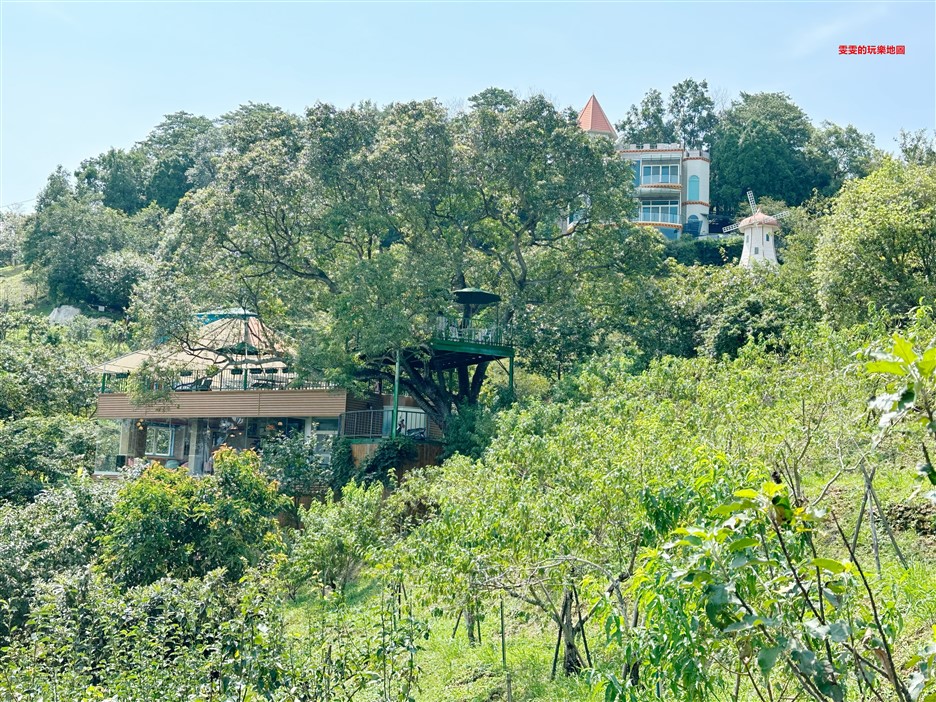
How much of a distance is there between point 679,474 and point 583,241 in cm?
2017

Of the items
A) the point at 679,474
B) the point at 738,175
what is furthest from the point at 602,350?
the point at 738,175

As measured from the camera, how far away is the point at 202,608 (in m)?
10.2

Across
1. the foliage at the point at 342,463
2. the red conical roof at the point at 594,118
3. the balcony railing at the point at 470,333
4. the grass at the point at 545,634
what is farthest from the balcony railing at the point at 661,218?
the grass at the point at 545,634

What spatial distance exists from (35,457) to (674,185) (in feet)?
128

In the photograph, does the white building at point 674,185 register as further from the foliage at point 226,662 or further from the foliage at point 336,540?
the foliage at point 226,662

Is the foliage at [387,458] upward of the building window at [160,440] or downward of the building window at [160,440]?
upward

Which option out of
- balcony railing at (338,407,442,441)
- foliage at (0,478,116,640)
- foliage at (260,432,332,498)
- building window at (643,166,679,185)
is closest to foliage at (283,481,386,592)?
foliage at (0,478,116,640)

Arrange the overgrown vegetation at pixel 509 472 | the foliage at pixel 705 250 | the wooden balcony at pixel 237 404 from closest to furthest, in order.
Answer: the overgrown vegetation at pixel 509 472 < the wooden balcony at pixel 237 404 < the foliage at pixel 705 250

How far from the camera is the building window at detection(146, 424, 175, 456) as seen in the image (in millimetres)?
32969

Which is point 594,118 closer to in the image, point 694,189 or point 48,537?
point 694,189

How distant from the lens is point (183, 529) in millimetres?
15062

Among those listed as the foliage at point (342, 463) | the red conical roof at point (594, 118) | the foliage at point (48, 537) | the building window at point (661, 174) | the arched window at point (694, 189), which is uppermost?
the red conical roof at point (594, 118)

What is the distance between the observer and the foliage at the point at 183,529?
47.3 feet

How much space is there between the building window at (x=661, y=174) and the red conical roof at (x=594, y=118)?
5.42 metres
